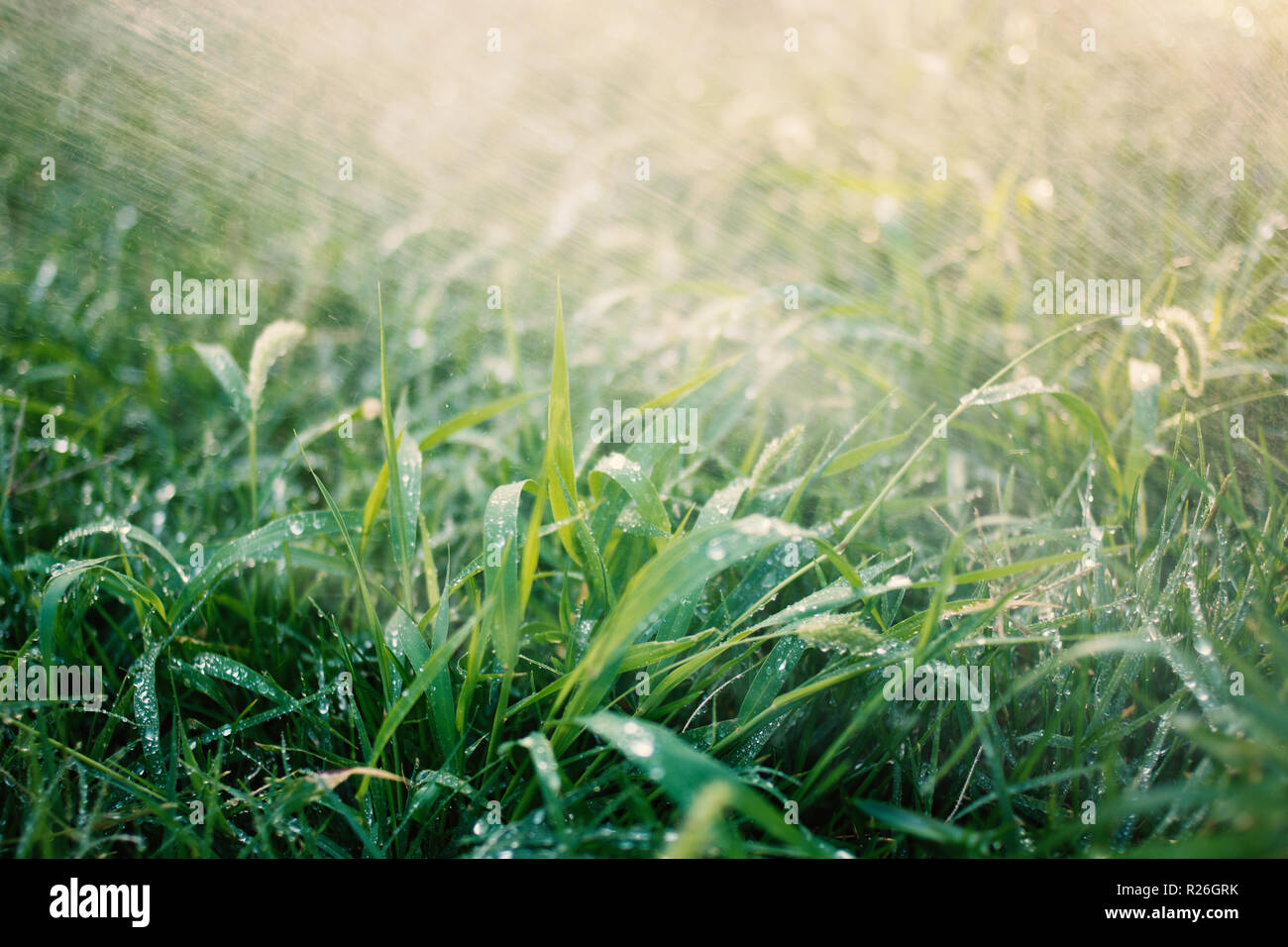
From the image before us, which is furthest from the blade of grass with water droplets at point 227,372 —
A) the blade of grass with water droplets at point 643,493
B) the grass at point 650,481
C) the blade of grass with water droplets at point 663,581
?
the blade of grass with water droplets at point 663,581

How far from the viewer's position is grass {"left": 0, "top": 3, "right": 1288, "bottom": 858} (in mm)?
1026

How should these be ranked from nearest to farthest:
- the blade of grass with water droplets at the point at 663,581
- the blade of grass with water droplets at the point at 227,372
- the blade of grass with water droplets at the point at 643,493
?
the blade of grass with water droplets at the point at 663,581
the blade of grass with water droplets at the point at 643,493
the blade of grass with water droplets at the point at 227,372

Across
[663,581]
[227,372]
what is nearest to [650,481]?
[663,581]

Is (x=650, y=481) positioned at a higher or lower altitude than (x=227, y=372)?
lower

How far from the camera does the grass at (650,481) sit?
1.03 meters

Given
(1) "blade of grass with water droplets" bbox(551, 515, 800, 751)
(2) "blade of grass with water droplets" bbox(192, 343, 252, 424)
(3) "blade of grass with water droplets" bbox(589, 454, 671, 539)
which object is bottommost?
(1) "blade of grass with water droplets" bbox(551, 515, 800, 751)

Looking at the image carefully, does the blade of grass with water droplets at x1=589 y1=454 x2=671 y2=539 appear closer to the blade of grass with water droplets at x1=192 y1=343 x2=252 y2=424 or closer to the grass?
the grass

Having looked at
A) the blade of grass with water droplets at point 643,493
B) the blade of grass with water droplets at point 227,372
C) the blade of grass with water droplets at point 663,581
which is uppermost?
the blade of grass with water droplets at point 227,372

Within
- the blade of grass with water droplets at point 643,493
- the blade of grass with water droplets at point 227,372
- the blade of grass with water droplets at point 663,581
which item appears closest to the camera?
the blade of grass with water droplets at point 663,581

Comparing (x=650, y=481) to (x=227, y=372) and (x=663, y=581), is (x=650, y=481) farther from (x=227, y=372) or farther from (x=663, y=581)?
(x=227, y=372)

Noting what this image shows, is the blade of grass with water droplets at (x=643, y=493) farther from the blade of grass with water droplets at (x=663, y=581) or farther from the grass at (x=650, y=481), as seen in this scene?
the blade of grass with water droplets at (x=663, y=581)

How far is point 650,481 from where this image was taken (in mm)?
1204

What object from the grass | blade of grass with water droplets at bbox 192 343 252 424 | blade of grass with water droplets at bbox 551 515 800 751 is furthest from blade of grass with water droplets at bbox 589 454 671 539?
blade of grass with water droplets at bbox 192 343 252 424
